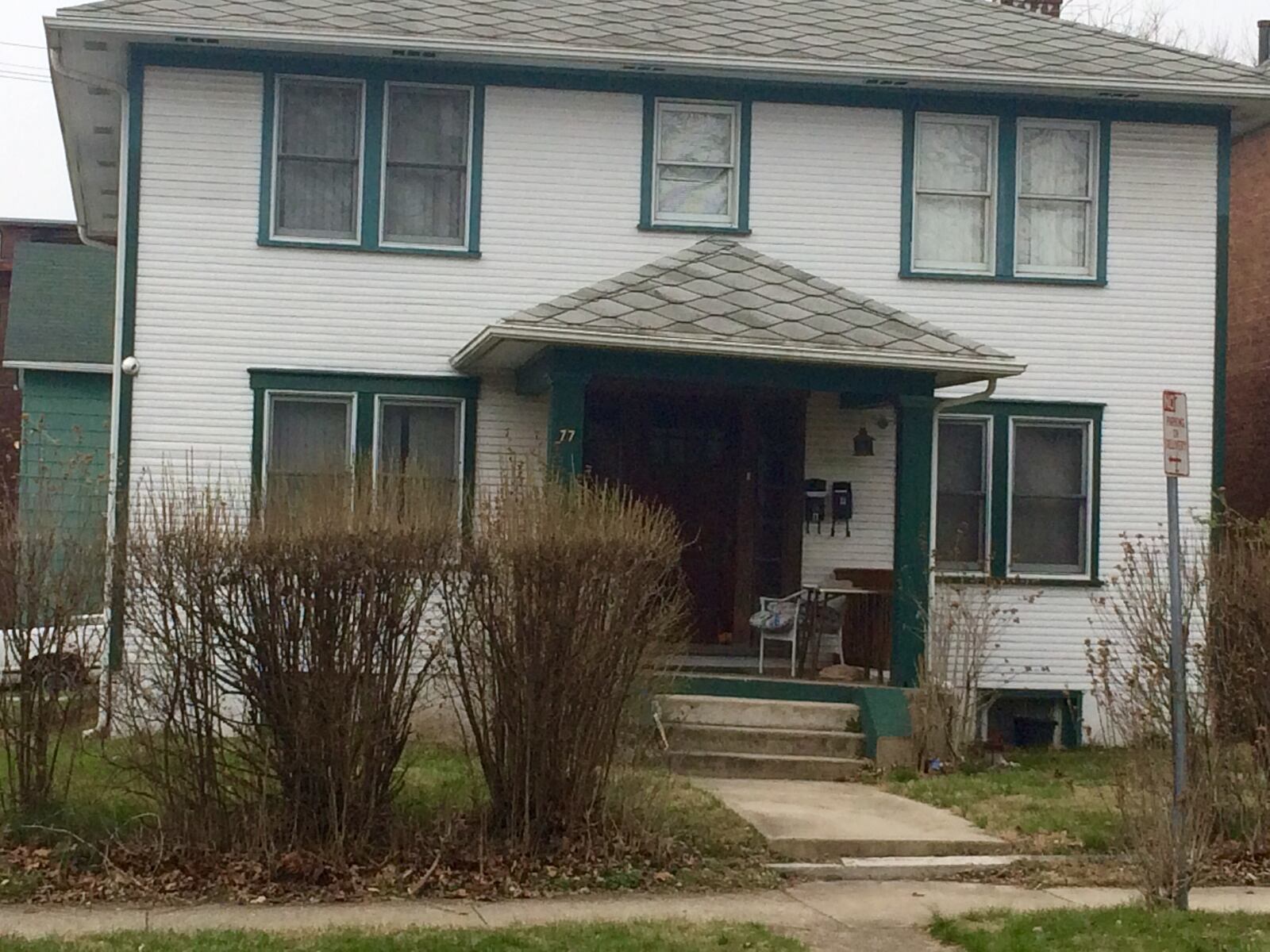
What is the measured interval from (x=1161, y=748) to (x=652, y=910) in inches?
117

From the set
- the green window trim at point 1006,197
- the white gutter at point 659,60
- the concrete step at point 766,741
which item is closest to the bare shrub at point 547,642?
the concrete step at point 766,741

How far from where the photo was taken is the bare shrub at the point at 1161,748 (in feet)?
27.2

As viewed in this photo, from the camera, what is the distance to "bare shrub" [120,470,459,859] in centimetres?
859

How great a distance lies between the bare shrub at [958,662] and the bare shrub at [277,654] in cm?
536

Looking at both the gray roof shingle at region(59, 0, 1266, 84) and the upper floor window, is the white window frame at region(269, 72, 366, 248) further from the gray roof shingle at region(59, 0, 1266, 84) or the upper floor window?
the upper floor window

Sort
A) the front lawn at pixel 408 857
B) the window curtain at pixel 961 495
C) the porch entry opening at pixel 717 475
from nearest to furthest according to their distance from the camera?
the front lawn at pixel 408 857
the window curtain at pixel 961 495
the porch entry opening at pixel 717 475

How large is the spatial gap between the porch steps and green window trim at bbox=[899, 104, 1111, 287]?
438 centimetres

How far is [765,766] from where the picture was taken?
12.5m

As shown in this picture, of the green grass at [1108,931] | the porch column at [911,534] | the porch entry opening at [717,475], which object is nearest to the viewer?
the green grass at [1108,931]

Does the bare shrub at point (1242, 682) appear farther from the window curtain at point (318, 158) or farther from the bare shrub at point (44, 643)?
the window curtain at point (318, 158)

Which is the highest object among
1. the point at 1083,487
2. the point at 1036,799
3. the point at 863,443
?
the point at 863,443

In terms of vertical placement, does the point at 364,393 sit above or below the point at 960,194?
below

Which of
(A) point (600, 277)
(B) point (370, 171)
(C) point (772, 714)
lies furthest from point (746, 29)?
(C) point (772, 714)

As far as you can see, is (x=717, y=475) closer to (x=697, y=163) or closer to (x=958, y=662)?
(x=697, y=163)
